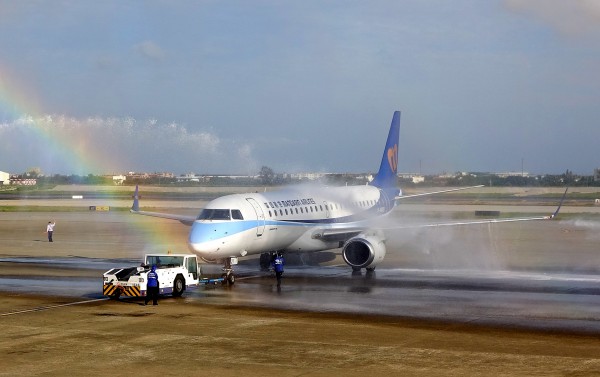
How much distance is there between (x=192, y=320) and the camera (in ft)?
89.5

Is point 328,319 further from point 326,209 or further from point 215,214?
point 326,209

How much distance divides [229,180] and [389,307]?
235ft

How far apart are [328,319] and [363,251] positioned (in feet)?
49.9

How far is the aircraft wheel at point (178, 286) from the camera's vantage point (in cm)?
3344

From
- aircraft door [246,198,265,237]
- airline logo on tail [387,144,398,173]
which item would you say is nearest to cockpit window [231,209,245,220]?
aircraft door [246,198,265,237]

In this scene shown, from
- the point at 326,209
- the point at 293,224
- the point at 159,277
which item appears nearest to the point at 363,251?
the point at 293,224

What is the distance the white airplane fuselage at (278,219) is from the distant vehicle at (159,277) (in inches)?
84.1

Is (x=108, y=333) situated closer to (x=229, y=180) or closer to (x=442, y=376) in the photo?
(x=442, y=376)

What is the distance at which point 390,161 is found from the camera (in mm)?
56812

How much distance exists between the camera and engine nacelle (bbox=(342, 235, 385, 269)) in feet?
137

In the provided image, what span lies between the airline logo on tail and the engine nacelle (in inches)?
560

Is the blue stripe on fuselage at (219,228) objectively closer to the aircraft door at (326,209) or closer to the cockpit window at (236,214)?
the cockpit window at (236,214)

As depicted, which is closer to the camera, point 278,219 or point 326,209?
point 278,219

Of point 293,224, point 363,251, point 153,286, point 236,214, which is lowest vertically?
point 153,286
